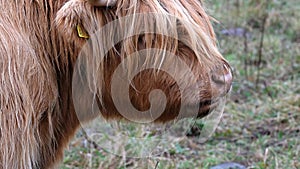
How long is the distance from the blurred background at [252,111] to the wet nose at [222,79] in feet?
1.11

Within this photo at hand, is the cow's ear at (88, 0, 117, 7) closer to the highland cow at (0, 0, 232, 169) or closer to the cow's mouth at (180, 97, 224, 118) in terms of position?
the highland cow at (0, 0, 232, 169)

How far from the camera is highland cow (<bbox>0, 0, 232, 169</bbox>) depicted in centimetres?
279

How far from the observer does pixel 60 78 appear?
119 inches

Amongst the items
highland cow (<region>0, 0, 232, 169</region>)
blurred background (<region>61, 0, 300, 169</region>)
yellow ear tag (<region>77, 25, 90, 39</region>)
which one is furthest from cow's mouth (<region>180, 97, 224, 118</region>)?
yellow ear tag (<region>77, 25, 90, 39</region>)

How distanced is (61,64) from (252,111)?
261cm

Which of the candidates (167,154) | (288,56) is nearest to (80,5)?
(167,154)

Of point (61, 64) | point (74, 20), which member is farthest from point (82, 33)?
point (61, 64)

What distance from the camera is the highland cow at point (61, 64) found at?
110 inches

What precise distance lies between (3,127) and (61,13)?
1.77 feet

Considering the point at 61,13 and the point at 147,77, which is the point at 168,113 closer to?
the point at 147,77

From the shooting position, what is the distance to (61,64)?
3.00m

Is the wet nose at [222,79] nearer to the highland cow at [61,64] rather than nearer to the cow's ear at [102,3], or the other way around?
the highland cow at [61,64]

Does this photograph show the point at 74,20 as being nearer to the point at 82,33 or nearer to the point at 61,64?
the point at 82,33

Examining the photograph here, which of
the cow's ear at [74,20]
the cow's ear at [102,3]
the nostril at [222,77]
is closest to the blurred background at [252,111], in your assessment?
the nostril at [222,77]
